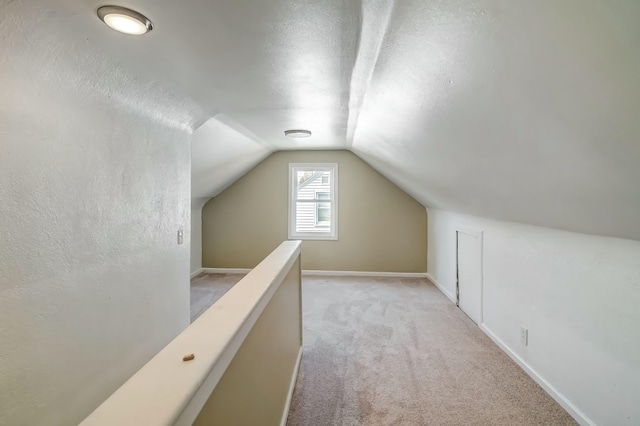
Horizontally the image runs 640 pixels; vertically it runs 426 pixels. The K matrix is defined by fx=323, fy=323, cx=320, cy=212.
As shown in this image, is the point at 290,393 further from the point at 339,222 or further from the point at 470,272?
the point at 339,222

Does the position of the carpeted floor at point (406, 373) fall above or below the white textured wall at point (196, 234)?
below

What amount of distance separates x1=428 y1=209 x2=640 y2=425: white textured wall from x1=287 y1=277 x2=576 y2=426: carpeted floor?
0.67 feet

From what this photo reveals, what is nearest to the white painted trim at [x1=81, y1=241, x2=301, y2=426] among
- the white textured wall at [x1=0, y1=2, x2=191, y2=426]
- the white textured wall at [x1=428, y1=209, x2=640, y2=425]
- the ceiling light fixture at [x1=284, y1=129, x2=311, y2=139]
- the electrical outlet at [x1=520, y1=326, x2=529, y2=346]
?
the white textured wall at [x1=0, y1=2, x2=191, y2=426]

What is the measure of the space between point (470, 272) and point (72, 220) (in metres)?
3.23

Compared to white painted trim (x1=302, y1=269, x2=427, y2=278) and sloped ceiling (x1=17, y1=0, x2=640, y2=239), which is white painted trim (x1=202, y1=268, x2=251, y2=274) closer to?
white painted trim (x1=302, y1=269, x2=427, y2=278)

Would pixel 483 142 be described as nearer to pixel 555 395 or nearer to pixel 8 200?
pixel 555 395

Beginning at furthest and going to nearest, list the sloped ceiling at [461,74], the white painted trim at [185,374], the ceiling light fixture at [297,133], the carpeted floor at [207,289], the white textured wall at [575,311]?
the carpeted floor at [207,289] → the ceiling light fixture at [297,133] → the white textured wall at [575,311] → the sloped ceiling at [461,74] → the white painted trim at [185,374]

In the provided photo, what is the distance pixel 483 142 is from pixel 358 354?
5.92 feet

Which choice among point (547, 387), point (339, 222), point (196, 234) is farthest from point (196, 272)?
point (547, 387)

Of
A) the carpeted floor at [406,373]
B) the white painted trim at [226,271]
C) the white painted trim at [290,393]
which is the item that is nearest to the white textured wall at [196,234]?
the white painted trim at [226,271]

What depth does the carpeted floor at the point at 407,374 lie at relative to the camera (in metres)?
1.82

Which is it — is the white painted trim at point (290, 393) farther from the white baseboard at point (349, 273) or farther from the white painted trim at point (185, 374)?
the white baseboard at point (349, 273)

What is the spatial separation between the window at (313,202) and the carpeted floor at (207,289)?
1169 millimetres

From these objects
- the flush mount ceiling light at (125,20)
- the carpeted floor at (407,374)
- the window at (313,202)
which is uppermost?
the flush mount ceiling light at (125,20)
